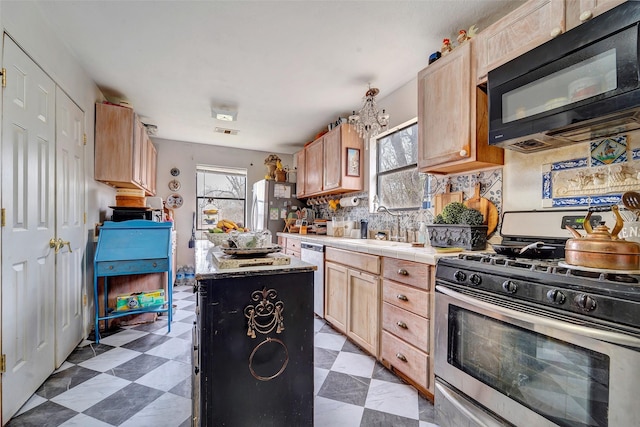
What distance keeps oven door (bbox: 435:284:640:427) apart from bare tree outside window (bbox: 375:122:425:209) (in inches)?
54.9

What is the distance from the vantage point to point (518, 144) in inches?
64.6

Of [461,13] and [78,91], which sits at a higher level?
[461,13]

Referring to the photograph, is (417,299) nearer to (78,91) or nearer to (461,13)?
(461,13)

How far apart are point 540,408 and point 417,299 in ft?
2.44

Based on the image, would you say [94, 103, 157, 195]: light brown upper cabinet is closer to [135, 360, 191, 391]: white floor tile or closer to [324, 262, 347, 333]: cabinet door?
[135, 360, 191, 391]: white floor tile

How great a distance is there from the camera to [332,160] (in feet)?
11.8

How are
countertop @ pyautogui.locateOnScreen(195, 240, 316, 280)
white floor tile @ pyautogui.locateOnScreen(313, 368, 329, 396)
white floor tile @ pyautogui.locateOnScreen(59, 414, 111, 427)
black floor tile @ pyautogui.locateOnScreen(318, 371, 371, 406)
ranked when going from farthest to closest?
white floor tile @ pyautogui.locateOnScreen(313, 368, 329, 396) → black floor tile @ pyautogui.locateOnScreen(318, 371, 371, 406) → white floor tile @ pyautogui.locateOnScreen(59, 414, 111, 427) → countertop @ pyautogui.locateOnScreen(195, 240, 316, 280)

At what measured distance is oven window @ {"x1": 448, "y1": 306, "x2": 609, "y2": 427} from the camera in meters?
0.97

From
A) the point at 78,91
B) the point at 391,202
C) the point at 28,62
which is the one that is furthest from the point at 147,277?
the point at 391,202

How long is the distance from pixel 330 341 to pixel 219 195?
12.4ft

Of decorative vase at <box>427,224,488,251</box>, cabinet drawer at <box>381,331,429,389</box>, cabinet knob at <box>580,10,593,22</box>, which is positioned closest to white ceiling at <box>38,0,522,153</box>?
cabinet knob at <box>580,10,593,22</box>

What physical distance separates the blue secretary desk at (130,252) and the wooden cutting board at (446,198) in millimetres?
2602

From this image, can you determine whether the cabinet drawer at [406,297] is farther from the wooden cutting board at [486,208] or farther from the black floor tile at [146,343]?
the black floor tile at [146,343]

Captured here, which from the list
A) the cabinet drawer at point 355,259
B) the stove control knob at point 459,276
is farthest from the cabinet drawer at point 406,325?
the stove control knob at point 459,276
